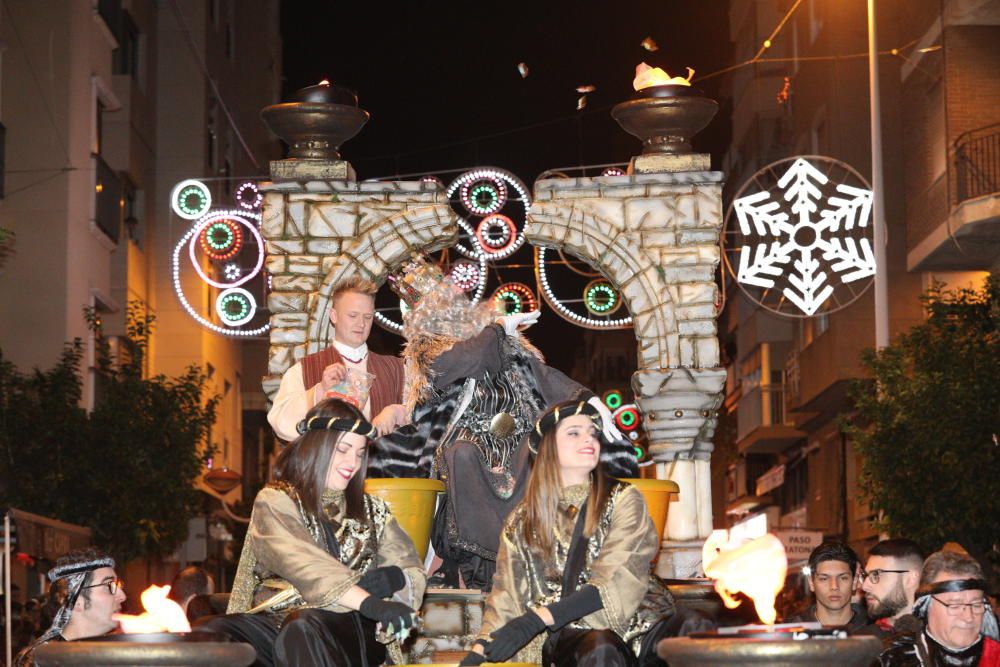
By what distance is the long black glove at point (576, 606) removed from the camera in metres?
6.68

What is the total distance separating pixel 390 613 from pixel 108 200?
22912 mm

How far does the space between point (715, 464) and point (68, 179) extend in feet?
87.9

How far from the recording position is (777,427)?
38.8 metres

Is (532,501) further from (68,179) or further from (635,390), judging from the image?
(68,179)

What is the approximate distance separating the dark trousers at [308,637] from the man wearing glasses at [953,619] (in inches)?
86.8

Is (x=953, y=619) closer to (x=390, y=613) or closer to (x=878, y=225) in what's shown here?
(x=390, y=613)

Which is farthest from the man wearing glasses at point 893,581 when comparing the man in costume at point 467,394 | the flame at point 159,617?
the flame at point 159,617

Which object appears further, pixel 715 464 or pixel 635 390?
pixel 715 464

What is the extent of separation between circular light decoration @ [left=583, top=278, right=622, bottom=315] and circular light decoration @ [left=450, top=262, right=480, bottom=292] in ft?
3.42

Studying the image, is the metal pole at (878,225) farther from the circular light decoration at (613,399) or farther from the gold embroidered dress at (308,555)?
the gold embroidered dress at (308,555)

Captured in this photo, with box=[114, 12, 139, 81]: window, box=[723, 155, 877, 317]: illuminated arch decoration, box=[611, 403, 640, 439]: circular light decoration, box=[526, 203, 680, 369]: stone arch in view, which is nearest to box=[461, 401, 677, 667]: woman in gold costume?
box=[526, 203, 680, 369]: stone arch

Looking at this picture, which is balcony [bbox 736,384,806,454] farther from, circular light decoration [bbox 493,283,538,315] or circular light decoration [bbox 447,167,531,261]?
circular light decoration [bbox 447,167,531,261]

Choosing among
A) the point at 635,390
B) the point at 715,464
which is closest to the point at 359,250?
the point at 635,390

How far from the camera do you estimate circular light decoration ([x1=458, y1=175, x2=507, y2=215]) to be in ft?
52.4
